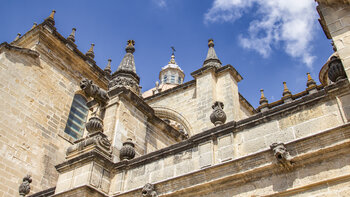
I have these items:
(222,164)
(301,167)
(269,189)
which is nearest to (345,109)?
(301,167)

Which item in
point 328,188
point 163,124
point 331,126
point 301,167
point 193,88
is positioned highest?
point 193,88

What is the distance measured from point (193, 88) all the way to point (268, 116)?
31.7 ft

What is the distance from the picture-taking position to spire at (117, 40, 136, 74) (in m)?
10.3

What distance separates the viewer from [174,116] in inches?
623

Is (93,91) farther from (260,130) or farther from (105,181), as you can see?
(260,130)

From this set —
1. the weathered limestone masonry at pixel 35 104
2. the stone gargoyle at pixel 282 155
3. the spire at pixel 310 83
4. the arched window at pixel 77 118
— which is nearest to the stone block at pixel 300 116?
the stone gargoyle at pixel 282 155

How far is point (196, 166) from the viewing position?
6.60 m

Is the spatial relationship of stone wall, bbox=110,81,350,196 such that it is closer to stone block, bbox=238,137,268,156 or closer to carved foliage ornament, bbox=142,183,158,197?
stone block, bbox=238,137,268,156

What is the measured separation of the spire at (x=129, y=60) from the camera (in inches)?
407

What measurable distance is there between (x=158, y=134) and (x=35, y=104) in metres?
4.95

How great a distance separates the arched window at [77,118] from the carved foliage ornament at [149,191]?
811 cm

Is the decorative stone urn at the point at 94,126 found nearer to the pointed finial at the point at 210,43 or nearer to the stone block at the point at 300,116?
the stone block at the point at 300,116

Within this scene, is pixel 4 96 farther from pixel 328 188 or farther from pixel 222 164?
pixel 328 188

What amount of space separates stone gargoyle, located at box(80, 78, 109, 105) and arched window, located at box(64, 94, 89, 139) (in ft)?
17.2
